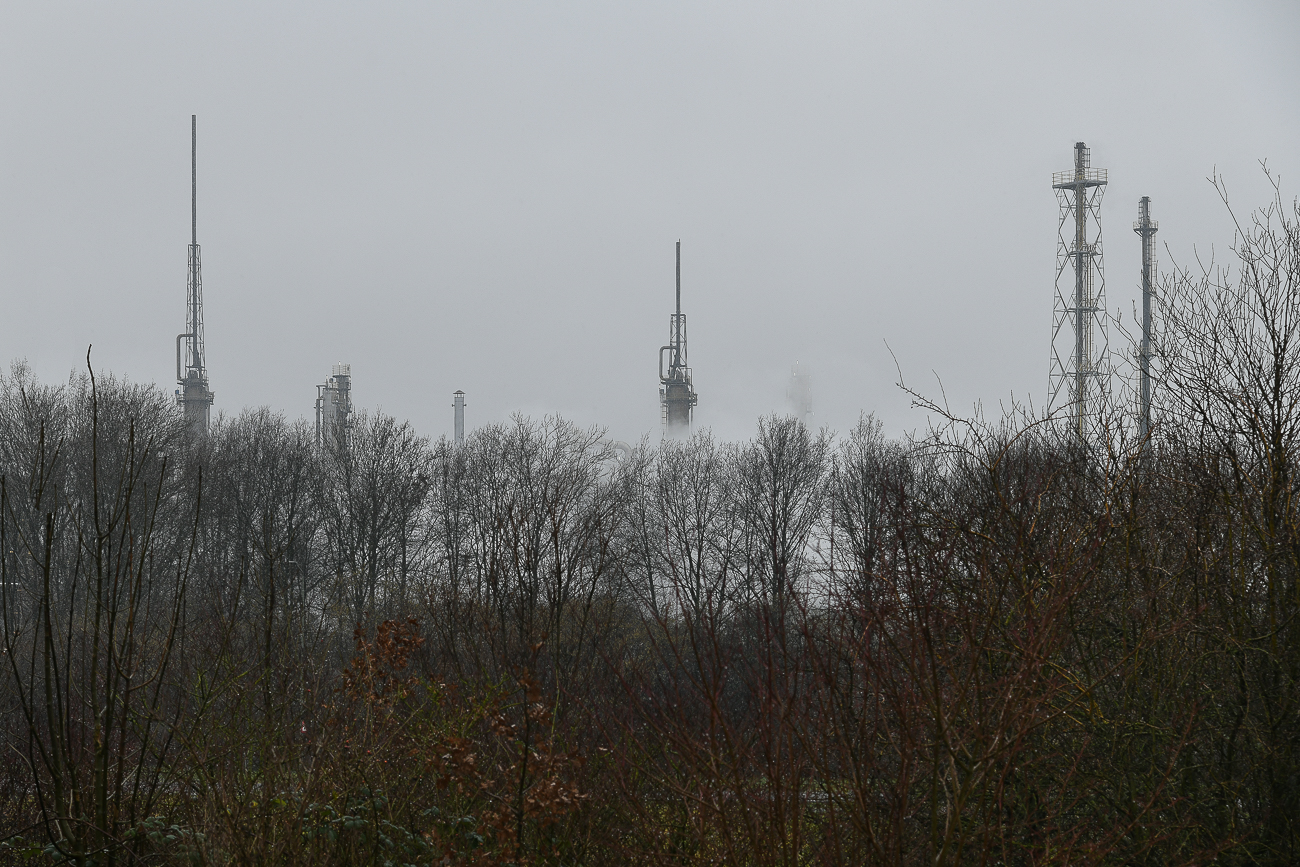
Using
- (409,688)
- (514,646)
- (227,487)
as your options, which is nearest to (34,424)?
(227,487)

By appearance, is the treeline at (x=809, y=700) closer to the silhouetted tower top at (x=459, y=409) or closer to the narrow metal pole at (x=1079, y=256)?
the narrow metal pole at (x=1079, y=256)

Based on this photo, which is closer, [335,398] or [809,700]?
[809,700]

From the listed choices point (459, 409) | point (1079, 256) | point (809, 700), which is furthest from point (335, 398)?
point (809, 700)

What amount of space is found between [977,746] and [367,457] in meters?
37.8

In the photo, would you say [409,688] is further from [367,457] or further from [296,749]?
[367,457]

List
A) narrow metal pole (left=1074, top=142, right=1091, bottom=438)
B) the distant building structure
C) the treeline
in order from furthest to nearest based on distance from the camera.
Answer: the distant building structure → narrow metal pole (left=1074, top=142, right=1091, bottom=438) → the treeline

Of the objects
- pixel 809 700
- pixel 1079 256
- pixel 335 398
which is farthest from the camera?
pixel 335 398

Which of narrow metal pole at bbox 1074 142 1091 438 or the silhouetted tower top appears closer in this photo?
narrow metal pole at bbox 1074 142 1091 438

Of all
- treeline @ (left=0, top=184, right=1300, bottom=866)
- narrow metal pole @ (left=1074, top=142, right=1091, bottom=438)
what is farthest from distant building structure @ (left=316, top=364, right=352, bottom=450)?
treeline @ (left=0, top=184, right=1300, bottom=866)

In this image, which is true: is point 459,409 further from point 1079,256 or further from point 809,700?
point 809,700

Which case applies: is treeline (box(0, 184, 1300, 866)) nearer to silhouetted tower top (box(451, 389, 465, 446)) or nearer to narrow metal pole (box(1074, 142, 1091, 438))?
narrow metal pole (box(1074, 142, 1091, 438))

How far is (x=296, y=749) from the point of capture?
21.4 ft

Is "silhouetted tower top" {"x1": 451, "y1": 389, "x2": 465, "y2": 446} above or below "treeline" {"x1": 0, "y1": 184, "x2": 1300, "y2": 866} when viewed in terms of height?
above

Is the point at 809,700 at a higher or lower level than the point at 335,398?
lower
